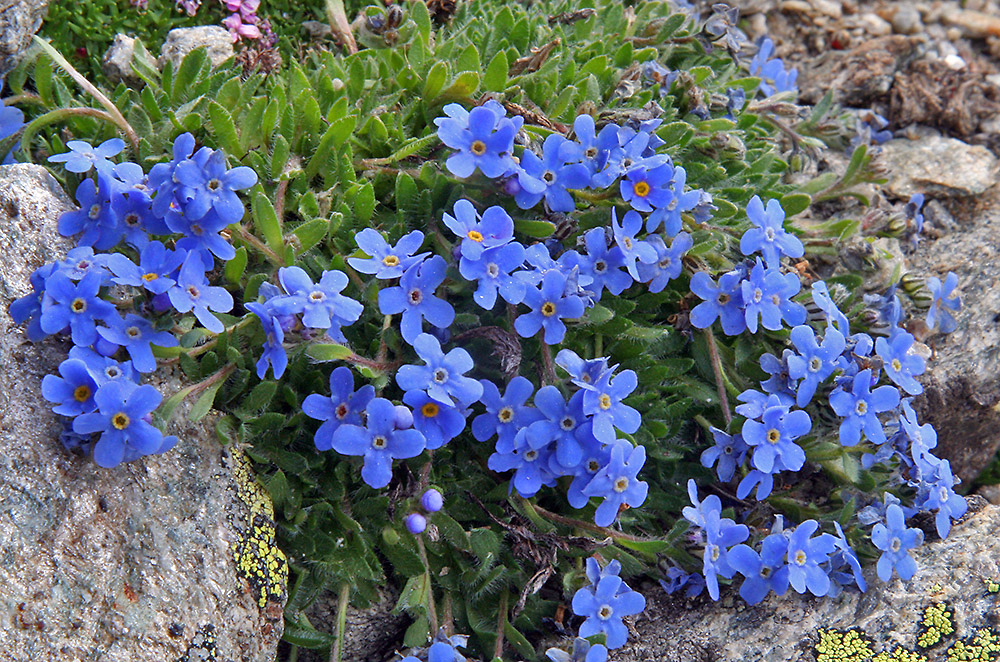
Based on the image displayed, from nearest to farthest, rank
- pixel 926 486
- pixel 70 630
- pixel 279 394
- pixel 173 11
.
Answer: pixel 70 630, pixel 279 394, pixel 926 486, pixel 173 11

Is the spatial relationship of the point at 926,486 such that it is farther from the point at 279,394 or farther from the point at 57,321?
the point at 57,321

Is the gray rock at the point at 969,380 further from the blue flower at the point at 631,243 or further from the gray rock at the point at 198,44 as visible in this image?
the gray rock at the point at 198,44

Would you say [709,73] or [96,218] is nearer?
[96,218]

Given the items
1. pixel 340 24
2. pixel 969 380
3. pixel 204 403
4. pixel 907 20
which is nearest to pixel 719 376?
pixel 969 380

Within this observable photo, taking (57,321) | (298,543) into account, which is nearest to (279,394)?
(298,543)

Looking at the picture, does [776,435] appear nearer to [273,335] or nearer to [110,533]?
[273,335]

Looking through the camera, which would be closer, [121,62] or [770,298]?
[770,298]
